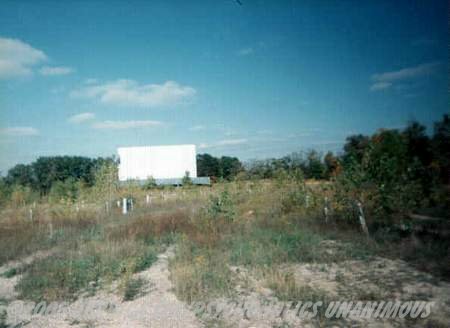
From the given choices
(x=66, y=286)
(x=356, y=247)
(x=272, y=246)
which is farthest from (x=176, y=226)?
(x=356, y=247)

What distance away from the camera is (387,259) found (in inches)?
250

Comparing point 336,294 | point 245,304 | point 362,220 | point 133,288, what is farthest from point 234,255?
point 362,220

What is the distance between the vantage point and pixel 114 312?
4.53m

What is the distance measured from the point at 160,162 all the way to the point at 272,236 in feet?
103

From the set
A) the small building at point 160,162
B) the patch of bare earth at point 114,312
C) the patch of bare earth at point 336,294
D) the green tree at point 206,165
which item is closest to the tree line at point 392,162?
the patch of bare earth at point 336,294

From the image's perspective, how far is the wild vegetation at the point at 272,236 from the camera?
214 inches

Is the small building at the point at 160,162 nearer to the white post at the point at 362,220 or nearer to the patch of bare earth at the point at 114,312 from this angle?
the white post at the point at 362,220

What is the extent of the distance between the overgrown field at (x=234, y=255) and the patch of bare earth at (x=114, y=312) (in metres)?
0.20

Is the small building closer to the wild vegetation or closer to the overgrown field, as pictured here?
the wild vegetation

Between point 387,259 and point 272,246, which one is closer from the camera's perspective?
point 387,259

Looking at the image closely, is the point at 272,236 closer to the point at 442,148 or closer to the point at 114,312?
the point at 114,312

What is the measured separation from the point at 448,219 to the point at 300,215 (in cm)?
473

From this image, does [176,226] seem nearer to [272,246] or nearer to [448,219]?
[272,246]

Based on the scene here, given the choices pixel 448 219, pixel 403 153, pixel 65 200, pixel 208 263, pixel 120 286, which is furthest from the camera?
pixel 65 200
